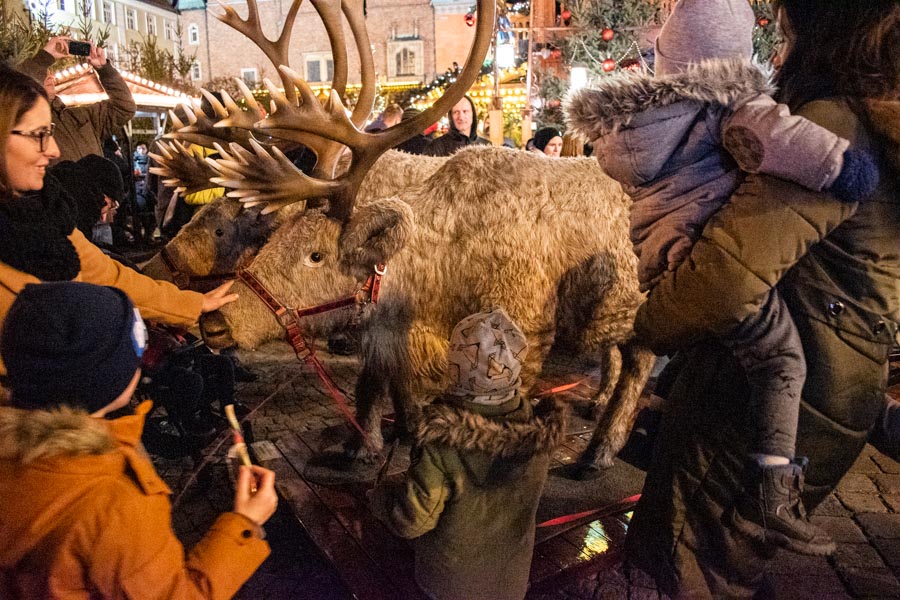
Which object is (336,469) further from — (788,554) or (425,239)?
(788,554)

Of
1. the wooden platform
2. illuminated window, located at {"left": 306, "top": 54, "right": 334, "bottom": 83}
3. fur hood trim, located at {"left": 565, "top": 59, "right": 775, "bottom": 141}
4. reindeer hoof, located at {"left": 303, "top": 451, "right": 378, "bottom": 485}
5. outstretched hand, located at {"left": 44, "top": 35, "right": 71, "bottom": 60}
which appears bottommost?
reindeer hoof, located at {"left": 303, "top": 451, "right": 378, "bottom": 485}

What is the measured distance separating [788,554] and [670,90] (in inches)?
102

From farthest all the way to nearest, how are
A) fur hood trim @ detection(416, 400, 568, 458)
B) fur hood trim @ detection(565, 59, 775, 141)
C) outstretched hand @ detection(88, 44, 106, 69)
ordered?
outstretched hand @ detection(88, 44, 106, 69) → fur hood trim @ detection(416, 400, 568, 458) → fur hood trim @ detection(565, 59, 775, 141)

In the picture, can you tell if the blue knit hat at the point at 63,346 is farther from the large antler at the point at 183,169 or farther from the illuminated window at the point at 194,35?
the illuminated window at the point at 194,35

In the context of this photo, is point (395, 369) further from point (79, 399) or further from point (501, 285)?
point (79, 399)

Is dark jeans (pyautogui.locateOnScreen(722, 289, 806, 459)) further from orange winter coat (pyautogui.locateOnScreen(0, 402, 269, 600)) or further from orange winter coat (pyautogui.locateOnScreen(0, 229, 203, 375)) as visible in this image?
orange winter coat (pyautogui.locateOnScreen(0, 229, 203, 375))

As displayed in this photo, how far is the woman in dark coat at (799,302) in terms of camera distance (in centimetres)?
162

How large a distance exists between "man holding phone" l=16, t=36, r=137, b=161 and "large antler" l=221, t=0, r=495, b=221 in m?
2.43

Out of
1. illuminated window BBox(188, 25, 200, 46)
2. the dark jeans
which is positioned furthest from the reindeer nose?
illuminated window BBox(188, 25, 200, 46)

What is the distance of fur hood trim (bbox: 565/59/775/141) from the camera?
1.70 meters

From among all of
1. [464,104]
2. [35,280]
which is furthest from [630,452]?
[464,104]

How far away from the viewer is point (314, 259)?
3408 millimetres

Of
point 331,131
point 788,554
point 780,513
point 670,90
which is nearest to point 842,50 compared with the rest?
point 670,90

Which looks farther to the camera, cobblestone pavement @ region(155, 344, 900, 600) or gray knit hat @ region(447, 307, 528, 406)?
cobblestone pavement @ region(155, 344, 900, 600)
